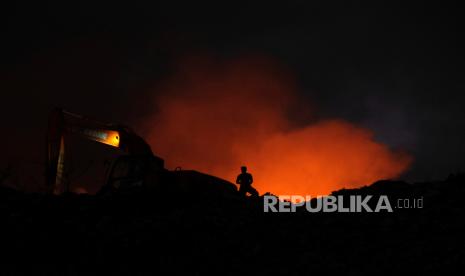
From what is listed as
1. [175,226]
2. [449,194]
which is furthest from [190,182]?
[449,194]

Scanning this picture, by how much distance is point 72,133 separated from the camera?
19594mm

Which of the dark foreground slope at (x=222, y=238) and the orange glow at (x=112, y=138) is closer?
the dark foreground slope at (x=222, y=238)

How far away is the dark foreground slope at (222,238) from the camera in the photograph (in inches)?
444

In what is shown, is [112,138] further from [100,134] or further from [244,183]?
[244,183]

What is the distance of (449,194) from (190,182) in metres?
7.47

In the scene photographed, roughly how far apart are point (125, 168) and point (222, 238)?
527 centimetres

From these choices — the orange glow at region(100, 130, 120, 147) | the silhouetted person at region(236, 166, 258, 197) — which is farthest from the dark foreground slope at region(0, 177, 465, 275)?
the orange glow at region(100, 130, 120, 147)

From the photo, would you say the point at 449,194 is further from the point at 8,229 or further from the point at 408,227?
the point at 8,229

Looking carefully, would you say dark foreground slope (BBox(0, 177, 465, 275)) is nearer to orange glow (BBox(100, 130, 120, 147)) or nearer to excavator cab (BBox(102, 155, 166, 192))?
excavator cab (BBox(102, 155, 166, 192))

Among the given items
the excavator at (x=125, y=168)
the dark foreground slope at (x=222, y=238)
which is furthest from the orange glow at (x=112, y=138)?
the dark foreground slope at (x=222, y=238)

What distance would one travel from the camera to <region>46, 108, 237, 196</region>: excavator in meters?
17.0

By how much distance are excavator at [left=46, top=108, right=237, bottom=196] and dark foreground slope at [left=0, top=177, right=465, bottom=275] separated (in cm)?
91

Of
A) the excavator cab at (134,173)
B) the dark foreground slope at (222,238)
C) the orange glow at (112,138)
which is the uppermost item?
the orange glow at (112,138)

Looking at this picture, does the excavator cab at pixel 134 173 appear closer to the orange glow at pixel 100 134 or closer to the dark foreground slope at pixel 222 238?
the dark foreground slope at pixel 222 238
